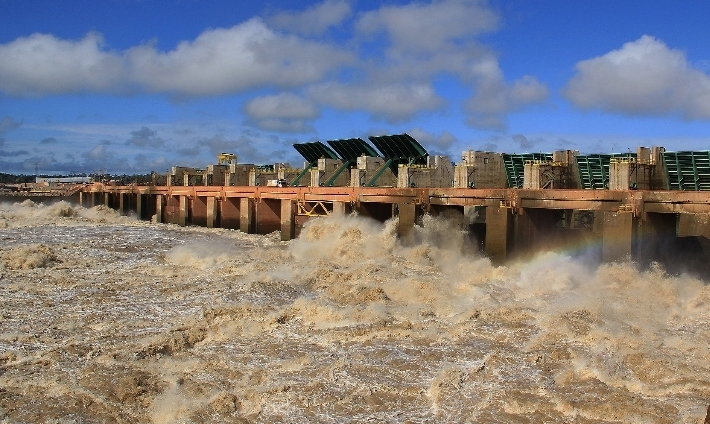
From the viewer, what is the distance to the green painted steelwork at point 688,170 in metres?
20.8

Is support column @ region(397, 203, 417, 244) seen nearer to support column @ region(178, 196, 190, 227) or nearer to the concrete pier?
the concrete pier

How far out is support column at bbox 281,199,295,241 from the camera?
101ft

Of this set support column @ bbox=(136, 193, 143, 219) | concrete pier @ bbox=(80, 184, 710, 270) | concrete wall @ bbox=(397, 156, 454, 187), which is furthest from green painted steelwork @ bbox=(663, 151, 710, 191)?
support column @ bbox=(136, 193, 143, 219)

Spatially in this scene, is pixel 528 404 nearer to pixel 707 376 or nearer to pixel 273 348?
pixel 707 376

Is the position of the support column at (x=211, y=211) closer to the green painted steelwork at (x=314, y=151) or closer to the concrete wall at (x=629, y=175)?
the green painted steelwork at (x=314, y=151)

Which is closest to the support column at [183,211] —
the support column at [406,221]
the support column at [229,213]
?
the support column at [229,213]

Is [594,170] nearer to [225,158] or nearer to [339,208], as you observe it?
[339,208]

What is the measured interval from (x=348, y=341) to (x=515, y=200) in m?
10.7

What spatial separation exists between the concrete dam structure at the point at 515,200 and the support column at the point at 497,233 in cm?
4

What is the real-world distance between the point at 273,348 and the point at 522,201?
→ 12008 mm

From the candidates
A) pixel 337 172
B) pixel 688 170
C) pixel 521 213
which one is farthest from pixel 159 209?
pixel 688 170

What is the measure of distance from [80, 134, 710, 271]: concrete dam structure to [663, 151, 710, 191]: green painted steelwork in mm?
37

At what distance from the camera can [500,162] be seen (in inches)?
1179

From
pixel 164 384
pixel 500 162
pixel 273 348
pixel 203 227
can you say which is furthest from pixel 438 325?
pixel 203 227
